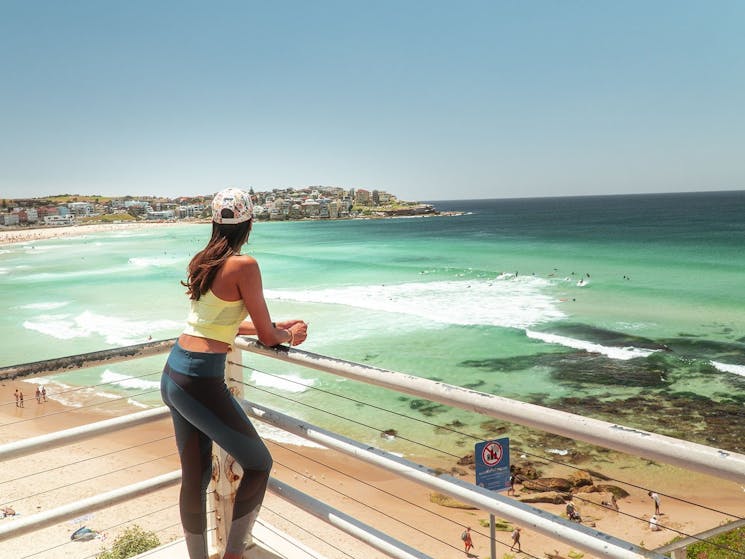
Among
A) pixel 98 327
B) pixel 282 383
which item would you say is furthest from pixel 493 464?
pixel 98 327

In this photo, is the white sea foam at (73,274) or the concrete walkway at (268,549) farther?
the white sea foam at (73,274)

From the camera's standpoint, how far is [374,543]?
7.07ft

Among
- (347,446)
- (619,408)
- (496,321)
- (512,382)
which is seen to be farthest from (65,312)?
(347,446)

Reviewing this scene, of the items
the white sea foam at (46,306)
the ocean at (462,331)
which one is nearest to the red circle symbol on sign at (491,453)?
the ocean at (462,331)

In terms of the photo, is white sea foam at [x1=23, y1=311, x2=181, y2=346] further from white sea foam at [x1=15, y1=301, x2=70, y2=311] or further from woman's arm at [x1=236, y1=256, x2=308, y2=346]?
woman's arm at [x1=236, y1=256, x2=308, y2=346]

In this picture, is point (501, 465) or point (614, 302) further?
point (614, 302)

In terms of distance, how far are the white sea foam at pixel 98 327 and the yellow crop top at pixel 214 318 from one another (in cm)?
2217

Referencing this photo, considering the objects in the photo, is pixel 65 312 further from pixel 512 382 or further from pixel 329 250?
pixel 329 250

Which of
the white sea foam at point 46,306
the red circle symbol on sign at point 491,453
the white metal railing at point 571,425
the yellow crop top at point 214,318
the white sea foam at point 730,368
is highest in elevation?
the yellow crop top at point 214,318

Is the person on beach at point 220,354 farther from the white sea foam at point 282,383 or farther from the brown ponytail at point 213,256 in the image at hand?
the white sea foam at point 282,383

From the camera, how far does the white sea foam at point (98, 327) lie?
2386cm

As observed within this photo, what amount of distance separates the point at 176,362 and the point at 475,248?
6624 cm

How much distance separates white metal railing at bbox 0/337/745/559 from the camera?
135 centimetres

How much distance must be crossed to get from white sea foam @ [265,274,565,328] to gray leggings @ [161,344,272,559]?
23.7 metres
